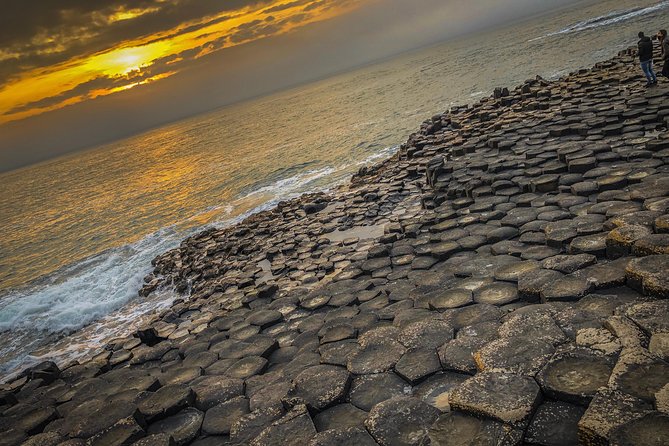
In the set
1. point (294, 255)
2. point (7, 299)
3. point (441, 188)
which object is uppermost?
point (441, 188)

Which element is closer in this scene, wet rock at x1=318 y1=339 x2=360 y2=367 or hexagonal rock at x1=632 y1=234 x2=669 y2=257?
hexagonal rock at x1=632 y1=234 x2=669 y2=257

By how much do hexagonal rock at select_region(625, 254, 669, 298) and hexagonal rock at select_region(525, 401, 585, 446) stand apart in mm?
1794

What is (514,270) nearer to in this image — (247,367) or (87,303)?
(247,367)

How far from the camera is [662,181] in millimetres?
6184

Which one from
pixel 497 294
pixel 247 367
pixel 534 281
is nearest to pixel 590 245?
pixel 534 281

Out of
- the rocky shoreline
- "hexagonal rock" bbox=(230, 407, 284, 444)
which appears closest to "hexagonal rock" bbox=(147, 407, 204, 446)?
the rocky shoreline

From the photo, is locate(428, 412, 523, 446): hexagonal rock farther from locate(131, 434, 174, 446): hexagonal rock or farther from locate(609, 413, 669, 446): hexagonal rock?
locate(131, 434, 174, 446): hexagonal rock

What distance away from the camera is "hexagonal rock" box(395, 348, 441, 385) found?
4059 mm

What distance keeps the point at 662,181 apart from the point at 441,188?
4.83 m

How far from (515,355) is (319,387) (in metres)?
2.04

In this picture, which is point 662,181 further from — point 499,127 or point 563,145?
point 499,127

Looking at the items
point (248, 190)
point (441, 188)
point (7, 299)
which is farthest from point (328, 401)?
point (248, 190)

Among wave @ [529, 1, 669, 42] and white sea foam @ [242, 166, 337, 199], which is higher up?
wave @ [529, 1, 669, 42]

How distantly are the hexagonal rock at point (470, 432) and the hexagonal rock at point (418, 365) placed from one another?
75cm
